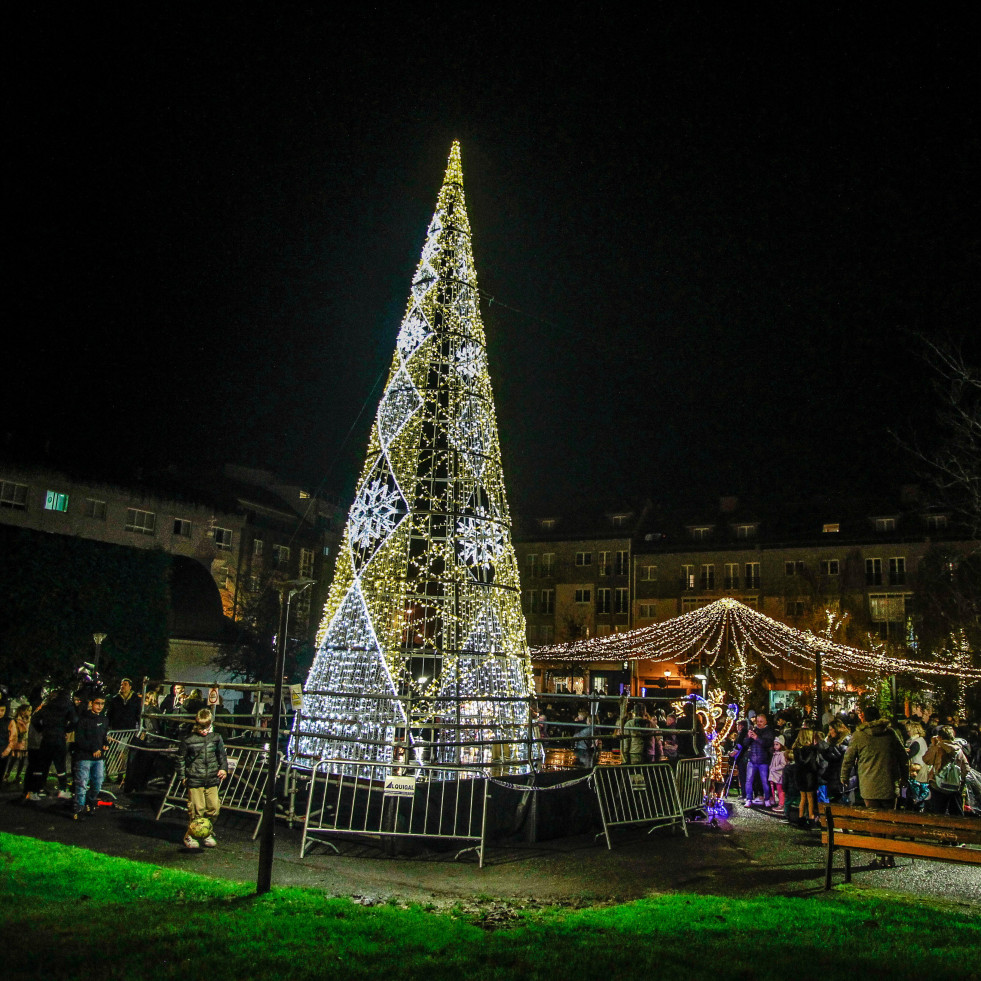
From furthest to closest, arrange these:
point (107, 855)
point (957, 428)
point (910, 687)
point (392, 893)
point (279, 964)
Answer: point (910, 687) → point (957, 428) → point (107, 855) → point (392, 893) → point (279, 964)

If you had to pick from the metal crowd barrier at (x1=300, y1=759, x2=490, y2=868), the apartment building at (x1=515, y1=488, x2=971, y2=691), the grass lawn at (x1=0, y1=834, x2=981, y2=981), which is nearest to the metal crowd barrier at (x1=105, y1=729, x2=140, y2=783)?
the metal crowd barrier at (x1=300, y1=759, x2=490, y2=868)

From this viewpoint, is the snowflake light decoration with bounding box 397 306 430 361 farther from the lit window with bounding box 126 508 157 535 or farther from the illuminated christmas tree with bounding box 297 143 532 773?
the lit window with bounding box 126 508 157 535

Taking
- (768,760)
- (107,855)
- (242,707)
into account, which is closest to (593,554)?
(242,707)

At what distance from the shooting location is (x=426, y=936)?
605 cm

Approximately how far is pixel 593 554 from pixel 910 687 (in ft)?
78.6

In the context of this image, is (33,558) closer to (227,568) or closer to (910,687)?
(227,568)

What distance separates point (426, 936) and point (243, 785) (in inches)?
216

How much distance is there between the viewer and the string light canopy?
2447cm

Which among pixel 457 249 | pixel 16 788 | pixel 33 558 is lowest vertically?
pixel 16 788

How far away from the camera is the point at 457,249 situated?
40.7 ft

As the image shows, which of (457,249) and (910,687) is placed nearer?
(457,249)

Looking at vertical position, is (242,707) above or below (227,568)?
below

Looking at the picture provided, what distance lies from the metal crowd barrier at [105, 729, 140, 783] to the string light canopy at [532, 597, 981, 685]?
543 inches

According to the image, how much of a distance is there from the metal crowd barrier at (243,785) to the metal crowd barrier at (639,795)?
4.13 meters
